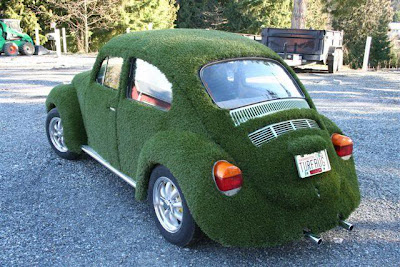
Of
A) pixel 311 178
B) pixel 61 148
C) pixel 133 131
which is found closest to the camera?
pixel 311 178

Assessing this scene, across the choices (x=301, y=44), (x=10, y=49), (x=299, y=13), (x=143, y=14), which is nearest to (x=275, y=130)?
(x=301, y=44)

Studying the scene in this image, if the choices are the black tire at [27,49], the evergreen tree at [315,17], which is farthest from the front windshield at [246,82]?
the evergreen tree at [315,17]

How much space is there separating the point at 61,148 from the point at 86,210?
66.5 inches

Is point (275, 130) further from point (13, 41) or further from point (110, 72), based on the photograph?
point (13, 41)

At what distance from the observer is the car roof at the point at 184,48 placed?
11.3ft

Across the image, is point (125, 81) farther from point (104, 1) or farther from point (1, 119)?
point (104, 1)

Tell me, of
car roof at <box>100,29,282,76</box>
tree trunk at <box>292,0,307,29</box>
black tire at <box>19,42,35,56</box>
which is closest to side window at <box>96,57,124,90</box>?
car roof at <box>100,29,282,76</box>

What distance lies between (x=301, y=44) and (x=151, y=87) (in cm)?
1251

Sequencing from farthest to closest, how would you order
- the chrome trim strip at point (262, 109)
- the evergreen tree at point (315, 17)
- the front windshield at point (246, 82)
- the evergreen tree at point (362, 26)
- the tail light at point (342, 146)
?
1. the evergreen tree at point (315, 17)
2. the evergreen tree at point (362, 26)
3. the tail light at point (342, 146)
4. the front windshield at point (246, 82)
5. the chrome trim strip at point (262, 109)

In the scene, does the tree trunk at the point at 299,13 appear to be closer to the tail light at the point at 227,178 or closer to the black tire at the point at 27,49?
the black tire at the point at 27,49

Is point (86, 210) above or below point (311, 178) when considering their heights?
below

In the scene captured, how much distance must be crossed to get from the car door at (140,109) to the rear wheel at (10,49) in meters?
20.2

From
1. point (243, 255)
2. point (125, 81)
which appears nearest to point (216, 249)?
point (243, 255)

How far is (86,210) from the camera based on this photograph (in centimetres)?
389
